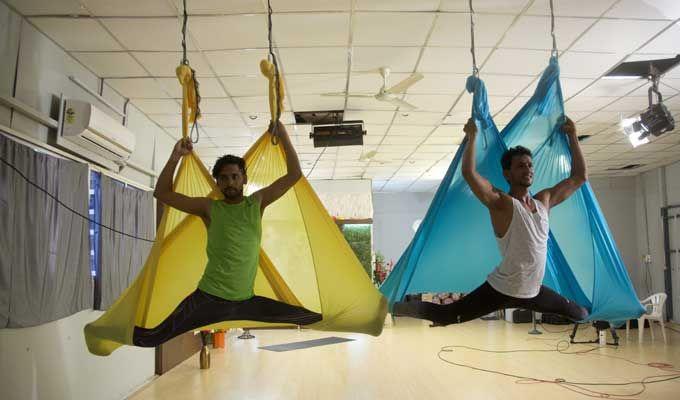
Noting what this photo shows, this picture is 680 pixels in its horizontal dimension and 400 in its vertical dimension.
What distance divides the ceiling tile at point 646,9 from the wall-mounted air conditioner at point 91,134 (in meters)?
3.82

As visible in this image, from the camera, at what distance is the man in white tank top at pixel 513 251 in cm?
236

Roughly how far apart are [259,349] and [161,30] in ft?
15.9

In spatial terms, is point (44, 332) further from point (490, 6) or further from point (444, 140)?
point (444, 140)

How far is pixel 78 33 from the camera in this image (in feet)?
11.8

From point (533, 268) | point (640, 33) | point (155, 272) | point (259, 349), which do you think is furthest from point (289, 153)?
point (259, 349)

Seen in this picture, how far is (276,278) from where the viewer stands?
267cm

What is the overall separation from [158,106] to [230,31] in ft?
6.25

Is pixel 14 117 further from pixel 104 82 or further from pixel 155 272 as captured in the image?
pixel 155 272

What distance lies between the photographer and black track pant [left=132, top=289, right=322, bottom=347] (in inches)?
88.1

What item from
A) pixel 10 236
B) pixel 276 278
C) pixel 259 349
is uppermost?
pixel 10 236

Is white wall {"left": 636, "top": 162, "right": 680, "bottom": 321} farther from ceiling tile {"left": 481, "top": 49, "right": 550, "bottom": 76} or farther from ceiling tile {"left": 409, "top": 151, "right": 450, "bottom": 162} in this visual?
ceiling tile {"left": 481, "top": 49, "right": 550, "bottom": 76}

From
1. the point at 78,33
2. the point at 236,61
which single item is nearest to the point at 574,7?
the point at 236,61

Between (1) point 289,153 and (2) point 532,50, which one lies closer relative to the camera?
(1) point 289,153

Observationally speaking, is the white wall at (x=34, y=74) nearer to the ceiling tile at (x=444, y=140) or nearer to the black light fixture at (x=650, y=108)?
the ceiling tile at (x=444, y=140)
